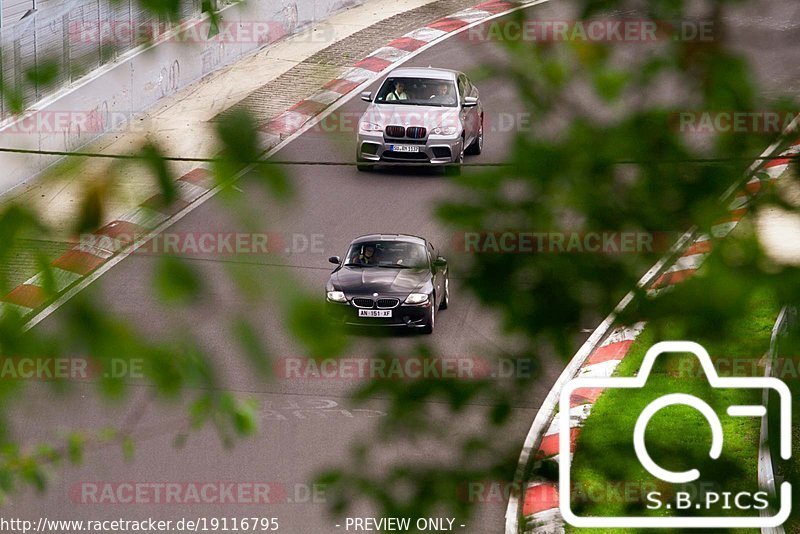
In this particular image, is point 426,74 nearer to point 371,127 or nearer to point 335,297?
point 371,127

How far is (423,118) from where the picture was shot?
19.0 meters

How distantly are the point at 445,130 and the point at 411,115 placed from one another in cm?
69

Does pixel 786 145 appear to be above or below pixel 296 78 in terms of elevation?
above

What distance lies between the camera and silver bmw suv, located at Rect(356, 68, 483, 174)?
1872cm

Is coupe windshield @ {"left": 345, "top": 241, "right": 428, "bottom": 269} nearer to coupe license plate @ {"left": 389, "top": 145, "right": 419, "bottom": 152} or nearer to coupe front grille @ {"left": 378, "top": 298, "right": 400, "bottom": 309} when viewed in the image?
coupe front grille @ {"left": 378, "top": 298, "right": 400, "bottom": 309}

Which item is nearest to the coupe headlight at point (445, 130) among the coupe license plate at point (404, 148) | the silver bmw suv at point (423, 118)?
the silver bmw suv at point (423, 118)

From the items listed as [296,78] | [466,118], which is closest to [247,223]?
[466,118]

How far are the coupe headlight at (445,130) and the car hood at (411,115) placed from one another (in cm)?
6

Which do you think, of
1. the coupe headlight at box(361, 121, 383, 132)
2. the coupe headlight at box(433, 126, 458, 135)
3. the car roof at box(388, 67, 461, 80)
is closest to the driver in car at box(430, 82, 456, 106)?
the car roof at box(388, 67, 461, 80)

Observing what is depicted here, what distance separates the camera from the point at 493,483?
207cm

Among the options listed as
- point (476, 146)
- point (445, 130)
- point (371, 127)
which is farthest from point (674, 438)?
point (476, 146)

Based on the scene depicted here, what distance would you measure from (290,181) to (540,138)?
24.9 inches

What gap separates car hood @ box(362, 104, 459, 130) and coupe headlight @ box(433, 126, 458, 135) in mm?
63

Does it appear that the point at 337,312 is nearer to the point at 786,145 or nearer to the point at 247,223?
the point at 247,223
